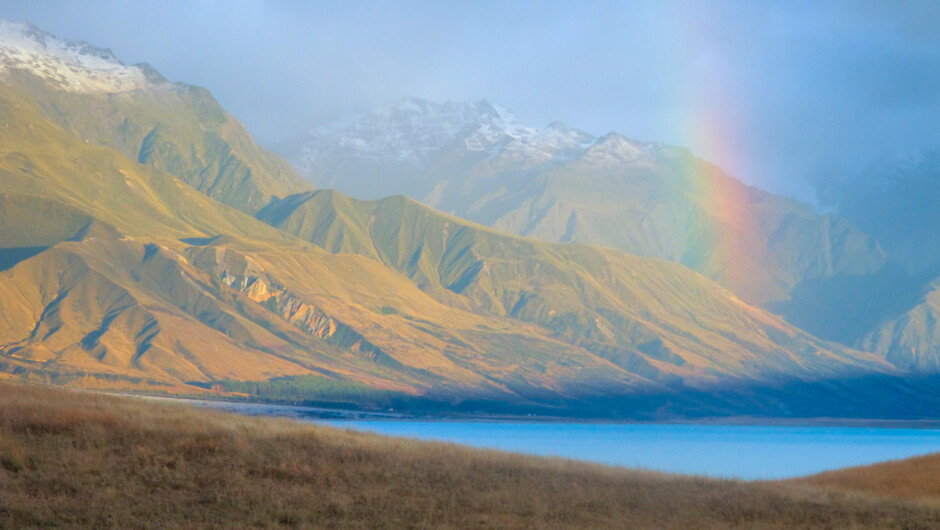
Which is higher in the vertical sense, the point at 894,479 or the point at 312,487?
the point at 894,479

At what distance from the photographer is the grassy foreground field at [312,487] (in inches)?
1270

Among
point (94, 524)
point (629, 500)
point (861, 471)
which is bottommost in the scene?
point (94, 524)

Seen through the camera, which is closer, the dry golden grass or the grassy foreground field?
the grassy foreground field

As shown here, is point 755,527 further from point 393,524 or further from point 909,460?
point 909,460

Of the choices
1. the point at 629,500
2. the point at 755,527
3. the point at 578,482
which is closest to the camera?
the point at 755,527

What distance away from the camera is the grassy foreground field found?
32.2m

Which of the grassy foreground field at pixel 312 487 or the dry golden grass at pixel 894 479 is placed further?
the dry golden grass at pixel 894 479

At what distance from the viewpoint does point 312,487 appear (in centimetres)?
3606

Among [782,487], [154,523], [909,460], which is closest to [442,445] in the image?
[782,487]

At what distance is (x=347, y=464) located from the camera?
131 ft

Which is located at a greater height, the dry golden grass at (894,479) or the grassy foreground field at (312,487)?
the dry golden grass at (894,479)

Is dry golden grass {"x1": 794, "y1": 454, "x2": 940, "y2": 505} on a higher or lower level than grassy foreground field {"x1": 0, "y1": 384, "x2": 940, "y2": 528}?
higher

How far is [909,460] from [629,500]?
804 inches

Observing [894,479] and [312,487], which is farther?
[894,479]
